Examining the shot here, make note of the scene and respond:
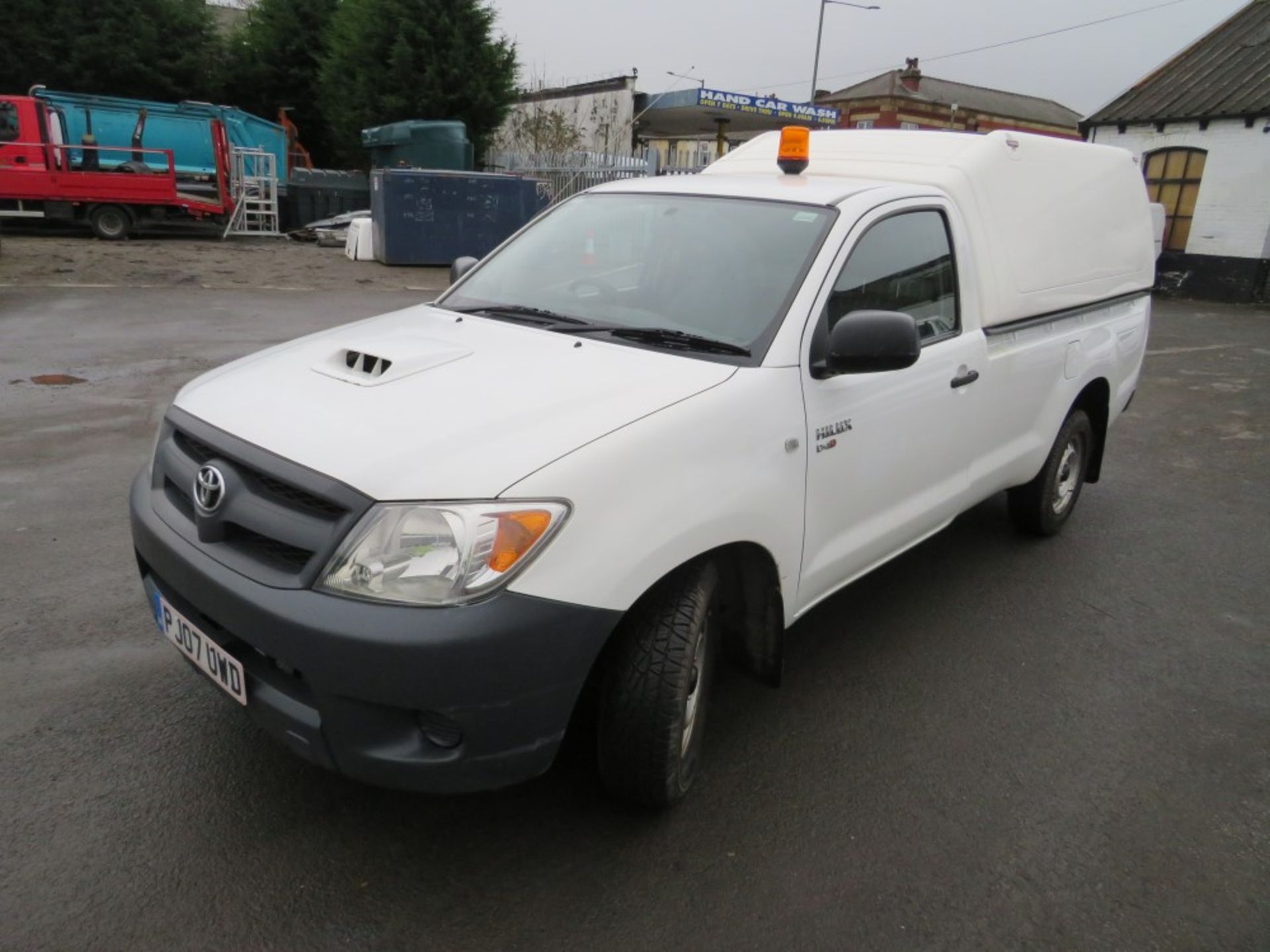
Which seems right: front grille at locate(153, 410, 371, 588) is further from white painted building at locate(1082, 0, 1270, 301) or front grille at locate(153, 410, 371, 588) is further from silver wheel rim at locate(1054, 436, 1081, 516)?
white painted building at locate(1082, 0, 1270, 301)

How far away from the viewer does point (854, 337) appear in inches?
110

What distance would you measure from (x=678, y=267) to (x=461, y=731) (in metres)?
1.84

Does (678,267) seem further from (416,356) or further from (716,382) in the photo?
(416,356)

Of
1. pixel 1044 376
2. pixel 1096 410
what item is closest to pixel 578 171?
pixel 1096 410

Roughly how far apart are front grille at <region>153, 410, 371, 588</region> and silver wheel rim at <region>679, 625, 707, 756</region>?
1.04 metres

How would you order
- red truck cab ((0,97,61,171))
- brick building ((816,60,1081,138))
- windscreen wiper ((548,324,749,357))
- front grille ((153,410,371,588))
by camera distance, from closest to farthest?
front grille ((153,410,371,588))
windscreen wiper ((548,324,749,357))
red truck cab ((0,97,61,171))
brick building ((816,60,1081,138))

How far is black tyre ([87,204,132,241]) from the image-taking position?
18.8 metres

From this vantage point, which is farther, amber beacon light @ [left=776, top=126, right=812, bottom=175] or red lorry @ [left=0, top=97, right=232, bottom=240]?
red lorry @ [left=0, top=97, right=232, bottom=240]

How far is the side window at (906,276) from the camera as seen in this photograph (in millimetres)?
3178

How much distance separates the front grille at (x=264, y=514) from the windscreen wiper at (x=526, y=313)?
3.76ft

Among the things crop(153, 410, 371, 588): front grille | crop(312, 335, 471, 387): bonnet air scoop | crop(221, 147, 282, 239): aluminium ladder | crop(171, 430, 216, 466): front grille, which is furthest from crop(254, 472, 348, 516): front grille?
crop(221, 147, 282, 239): aluminium ladder

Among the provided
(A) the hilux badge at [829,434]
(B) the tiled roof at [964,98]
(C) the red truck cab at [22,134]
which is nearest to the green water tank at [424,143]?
(C) the red truck cab at [22,134]

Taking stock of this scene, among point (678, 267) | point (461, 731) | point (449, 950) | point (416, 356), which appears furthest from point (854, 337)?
point (449, 950)

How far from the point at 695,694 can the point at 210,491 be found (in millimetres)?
1439
